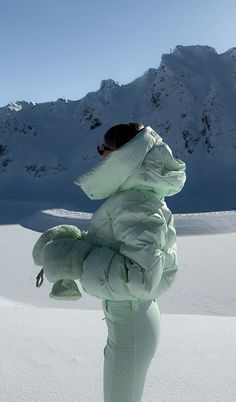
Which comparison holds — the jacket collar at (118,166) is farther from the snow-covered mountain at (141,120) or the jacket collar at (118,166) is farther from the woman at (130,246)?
the snow-covered mountain at (141,120)

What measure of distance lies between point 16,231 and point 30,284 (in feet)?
29.8

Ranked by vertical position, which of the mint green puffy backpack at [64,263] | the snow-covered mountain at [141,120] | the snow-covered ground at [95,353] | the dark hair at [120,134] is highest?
the dark hair at [120,134]

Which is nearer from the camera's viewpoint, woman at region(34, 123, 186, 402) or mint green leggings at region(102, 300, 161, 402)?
woman at region(34, 123, 186, 402)

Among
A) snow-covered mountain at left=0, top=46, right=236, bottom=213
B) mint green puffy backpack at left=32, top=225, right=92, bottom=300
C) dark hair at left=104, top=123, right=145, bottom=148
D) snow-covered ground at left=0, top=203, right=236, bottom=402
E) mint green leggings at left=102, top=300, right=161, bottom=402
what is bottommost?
snow-covered mountain at left=0, top=46, right=236, bottom=213

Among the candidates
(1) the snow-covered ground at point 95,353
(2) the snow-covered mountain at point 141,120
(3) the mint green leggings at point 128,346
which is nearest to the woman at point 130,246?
(3) the mint green leggings at point 128,346

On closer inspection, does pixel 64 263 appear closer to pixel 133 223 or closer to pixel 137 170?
pixel 133 223

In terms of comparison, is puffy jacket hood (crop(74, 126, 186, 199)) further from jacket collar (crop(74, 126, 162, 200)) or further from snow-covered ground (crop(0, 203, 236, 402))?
snow-covered ground (crop(0, 203, 236, 402))

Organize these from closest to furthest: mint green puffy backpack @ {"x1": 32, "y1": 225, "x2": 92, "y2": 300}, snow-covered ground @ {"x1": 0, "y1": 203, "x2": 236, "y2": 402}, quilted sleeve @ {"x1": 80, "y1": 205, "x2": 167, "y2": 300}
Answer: quilted sleeve @ {"x1": 80, "y1": 205, "x2": 167, "y2": 300} < mint green puffy backpack @ {"x1": 32, "y1": 225, "x2": 92, "y2": 300} < snow-covered ground @ {"x1": 0, "y1": 203, "x2": 236, "y2": 402}

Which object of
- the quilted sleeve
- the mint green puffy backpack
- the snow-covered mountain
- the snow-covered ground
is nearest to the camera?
the quilted sleeve

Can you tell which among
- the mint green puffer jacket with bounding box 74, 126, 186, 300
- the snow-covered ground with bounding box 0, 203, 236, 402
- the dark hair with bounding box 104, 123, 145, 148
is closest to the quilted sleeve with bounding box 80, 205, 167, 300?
the mint green puffer jacket with bounding box 74, 126, 186, 300

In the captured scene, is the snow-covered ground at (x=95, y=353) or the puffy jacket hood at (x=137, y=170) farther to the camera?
the snow-covered ground at (x=95, y=353)

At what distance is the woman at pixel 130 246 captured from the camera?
69.3 inches

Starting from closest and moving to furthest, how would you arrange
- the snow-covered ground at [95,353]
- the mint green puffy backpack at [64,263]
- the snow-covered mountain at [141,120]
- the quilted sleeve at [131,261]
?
the quilted sleeve at [131,261] → the mint green puffy backpack at [64,263] → the snow-covered ground at [95,353] → the snow-covered mountain at [141,120]

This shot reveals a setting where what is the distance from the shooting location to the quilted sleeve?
174 cm
